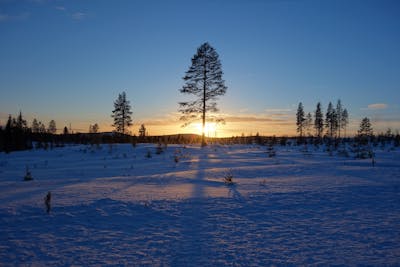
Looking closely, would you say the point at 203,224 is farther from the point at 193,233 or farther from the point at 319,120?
the point at 319,120

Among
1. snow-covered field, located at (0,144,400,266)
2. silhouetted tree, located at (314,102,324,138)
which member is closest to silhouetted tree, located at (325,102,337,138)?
silhouetted tree, located at (314,102,324,138)

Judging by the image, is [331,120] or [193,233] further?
[331,120]

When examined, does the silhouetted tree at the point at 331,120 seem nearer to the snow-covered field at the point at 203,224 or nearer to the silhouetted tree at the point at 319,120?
the silhouetted tree at the point at 319,120

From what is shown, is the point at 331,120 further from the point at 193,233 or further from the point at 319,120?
the point at 193,233

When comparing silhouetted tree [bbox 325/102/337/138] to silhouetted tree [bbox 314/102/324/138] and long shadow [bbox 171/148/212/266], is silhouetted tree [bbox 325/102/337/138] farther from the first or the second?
long shadow [bbox 171/148/212/266]

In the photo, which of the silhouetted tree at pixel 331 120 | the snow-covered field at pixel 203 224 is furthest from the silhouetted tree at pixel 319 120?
the snow-covered field at pixel 203 224

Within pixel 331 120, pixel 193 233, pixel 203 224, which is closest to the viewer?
pixel 193 233

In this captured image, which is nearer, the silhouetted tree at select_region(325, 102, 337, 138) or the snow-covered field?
the snow-covered field

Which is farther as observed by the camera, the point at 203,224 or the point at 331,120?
the point at 331,120

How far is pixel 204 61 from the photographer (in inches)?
883

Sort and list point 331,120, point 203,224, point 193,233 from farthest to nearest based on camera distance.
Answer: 1. point 331,120
2. point 203,224
3. point 193,233

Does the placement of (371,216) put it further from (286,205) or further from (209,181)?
(209,181)

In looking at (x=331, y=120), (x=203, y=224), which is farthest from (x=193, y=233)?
(x=331, y=120)

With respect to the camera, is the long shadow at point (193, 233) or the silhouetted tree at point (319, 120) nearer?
the long shadow at point (193, 233)
